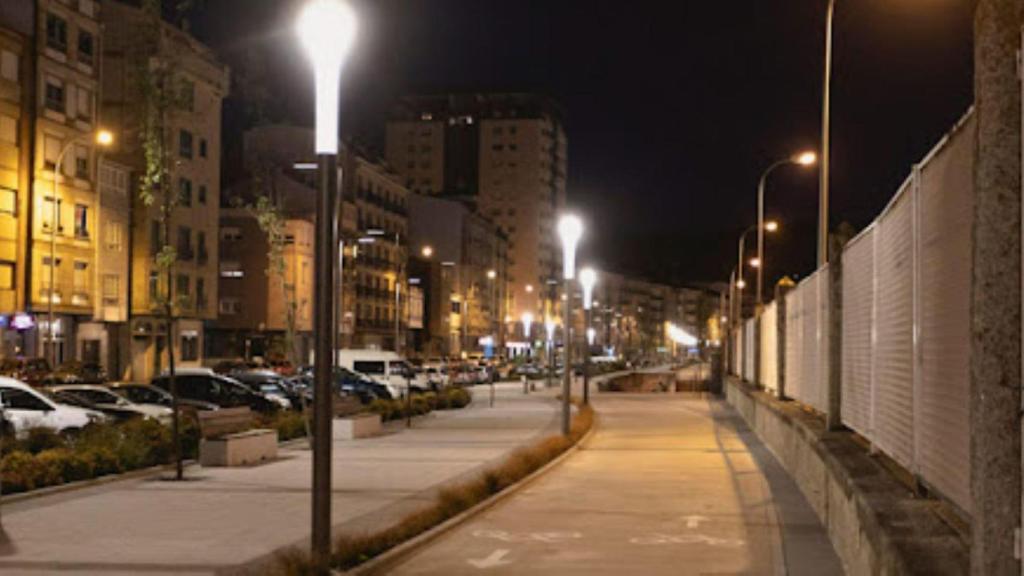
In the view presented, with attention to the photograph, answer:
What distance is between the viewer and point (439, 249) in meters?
135

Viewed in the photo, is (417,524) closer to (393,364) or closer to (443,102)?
(393,364)

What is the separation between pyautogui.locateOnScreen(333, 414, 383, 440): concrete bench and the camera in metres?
30.5

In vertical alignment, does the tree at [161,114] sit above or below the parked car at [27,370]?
above

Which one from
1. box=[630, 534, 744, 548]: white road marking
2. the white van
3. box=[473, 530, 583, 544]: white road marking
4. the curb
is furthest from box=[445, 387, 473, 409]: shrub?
box=[630, 534, 744, 548]: white road marking

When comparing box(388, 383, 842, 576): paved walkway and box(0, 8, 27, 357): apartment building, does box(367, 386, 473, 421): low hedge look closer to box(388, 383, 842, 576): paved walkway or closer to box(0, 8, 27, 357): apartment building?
box(388, 383, 842, 576): paved walkway

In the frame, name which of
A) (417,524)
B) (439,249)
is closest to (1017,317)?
(417,524)

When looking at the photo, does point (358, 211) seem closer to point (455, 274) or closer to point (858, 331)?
point (455, 274)

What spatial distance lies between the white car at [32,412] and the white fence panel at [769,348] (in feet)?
43.3

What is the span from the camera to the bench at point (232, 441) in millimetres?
22172

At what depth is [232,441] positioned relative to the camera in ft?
72.8

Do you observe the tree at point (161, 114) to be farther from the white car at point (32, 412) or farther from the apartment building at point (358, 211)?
the apartment building at point (358, 211)

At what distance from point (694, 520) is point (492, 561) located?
4079 mm

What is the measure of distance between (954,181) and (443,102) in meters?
181

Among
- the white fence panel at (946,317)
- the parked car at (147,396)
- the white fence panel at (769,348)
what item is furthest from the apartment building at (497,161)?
the white fence panel at (946,317)
